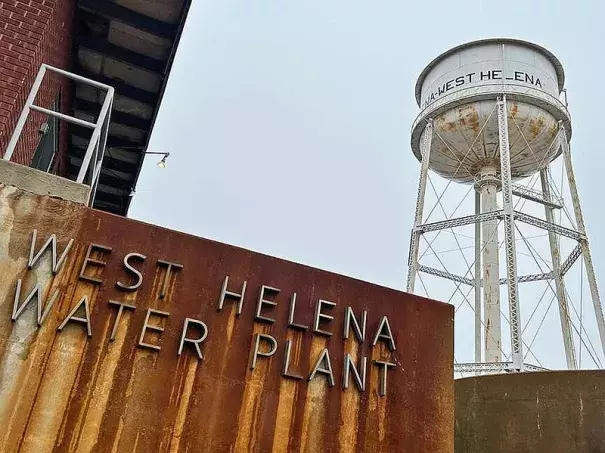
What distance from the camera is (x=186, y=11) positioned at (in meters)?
7.23

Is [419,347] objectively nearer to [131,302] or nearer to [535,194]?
[131,302]

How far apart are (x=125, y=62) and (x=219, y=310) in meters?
5.02

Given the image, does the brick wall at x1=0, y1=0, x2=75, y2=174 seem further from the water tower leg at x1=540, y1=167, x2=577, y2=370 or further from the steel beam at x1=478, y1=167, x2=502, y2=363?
the water tower leg at x1=540, y1=167, x2=577, y2=370

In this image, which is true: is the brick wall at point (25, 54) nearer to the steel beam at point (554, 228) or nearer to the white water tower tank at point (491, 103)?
the steel beam at point (554, 228)

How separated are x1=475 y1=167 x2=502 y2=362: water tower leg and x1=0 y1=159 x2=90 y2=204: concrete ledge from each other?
15.3m

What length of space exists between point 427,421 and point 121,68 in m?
6.12

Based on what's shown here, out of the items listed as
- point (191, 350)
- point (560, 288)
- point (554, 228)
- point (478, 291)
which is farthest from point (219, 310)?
point (478, 291)

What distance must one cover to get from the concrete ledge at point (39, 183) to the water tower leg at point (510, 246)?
12793mm

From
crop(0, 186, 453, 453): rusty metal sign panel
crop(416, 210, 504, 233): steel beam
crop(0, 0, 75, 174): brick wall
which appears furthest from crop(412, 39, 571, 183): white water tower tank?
crop(0, 186, 453, 453): rusty metal sign panel

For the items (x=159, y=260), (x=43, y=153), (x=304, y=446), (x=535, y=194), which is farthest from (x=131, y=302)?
(x=535, y=194)

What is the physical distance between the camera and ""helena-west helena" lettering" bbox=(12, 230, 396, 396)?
3.84 meters

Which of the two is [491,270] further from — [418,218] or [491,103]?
[491,103]

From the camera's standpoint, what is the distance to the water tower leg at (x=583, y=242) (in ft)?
52.0

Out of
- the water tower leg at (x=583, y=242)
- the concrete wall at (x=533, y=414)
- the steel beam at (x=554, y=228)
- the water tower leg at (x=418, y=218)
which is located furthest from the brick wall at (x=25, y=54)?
Answer: the water tower leg at (x=583, y=242)
